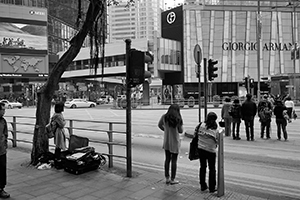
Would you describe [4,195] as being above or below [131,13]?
below

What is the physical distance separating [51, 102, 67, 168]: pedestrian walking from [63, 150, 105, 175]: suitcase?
0.46m

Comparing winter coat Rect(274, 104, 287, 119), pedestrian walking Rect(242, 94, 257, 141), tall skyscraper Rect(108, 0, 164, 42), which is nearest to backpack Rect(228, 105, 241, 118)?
pedestrian walking Rect(242, 94, 257, 141)

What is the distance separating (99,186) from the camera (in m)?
5.16

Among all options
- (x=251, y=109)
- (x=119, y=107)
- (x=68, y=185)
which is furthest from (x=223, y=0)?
(x=68, y=185)

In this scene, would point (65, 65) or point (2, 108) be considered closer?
point (2, 108)

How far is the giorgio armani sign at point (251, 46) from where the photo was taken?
46250mm

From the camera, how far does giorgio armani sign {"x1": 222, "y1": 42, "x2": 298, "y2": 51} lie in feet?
152

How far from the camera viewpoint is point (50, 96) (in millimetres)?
6762

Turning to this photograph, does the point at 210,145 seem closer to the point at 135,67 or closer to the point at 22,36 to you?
the point at 135,67

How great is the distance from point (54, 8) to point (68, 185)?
76575 millimetres

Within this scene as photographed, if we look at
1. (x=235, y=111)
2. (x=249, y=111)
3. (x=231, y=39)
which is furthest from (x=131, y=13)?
(x=231, y=39)

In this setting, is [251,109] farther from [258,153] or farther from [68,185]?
[68,185]

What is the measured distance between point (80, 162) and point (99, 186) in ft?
2.95

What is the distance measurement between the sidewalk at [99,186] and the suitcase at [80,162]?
114 mm
